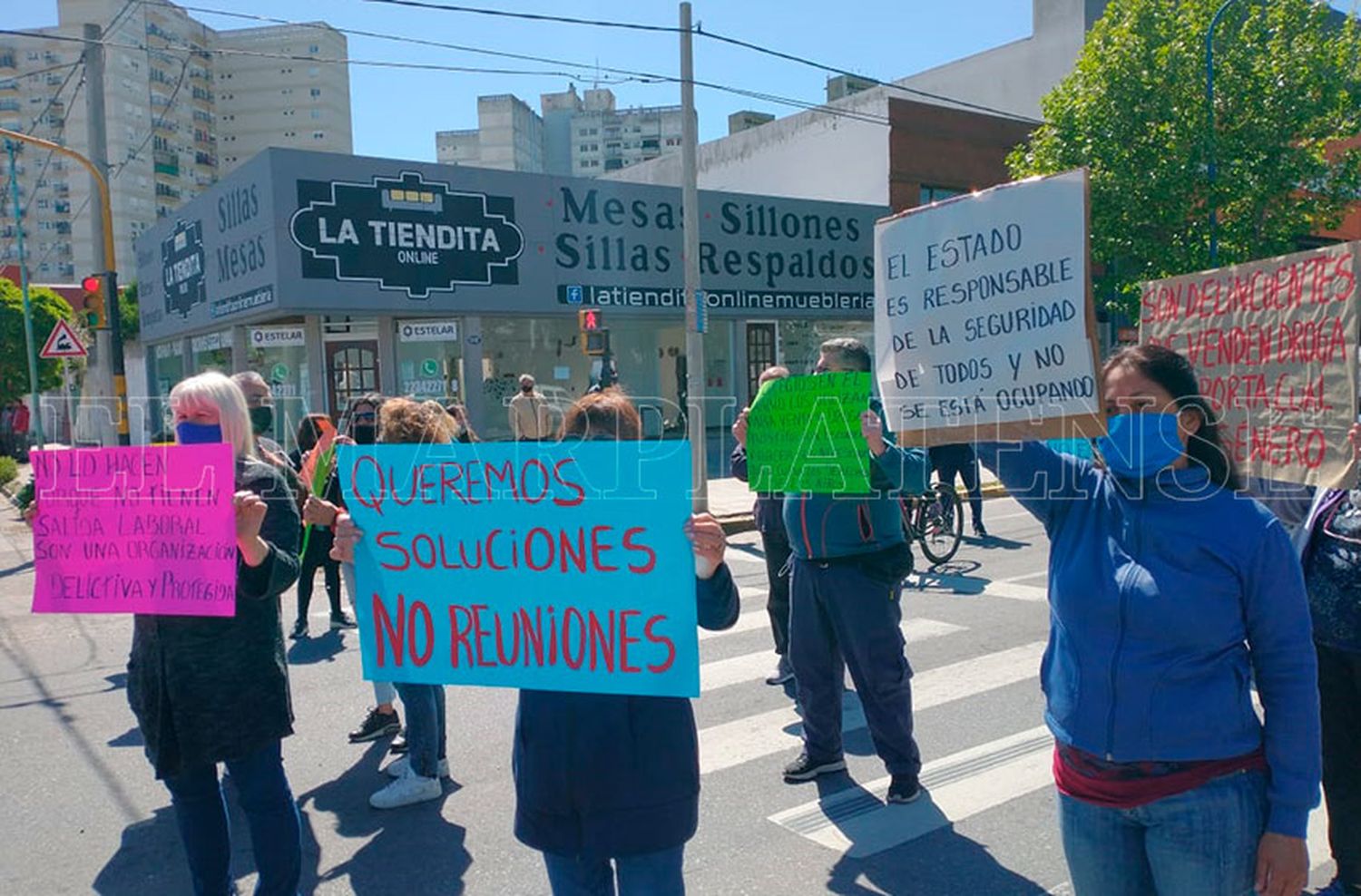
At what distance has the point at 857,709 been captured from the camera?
5.98m

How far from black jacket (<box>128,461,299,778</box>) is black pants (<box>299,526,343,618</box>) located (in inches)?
180

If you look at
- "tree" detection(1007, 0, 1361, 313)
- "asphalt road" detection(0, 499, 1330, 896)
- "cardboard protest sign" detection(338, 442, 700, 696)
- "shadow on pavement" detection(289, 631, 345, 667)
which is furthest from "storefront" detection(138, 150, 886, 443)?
"cardboard protest sign" detection(338, 442, 700, 696)

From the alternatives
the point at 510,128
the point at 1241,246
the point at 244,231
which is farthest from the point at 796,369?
the point at 510,128

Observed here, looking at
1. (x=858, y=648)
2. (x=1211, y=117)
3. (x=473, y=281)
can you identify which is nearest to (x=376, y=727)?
(x=858, y=648)

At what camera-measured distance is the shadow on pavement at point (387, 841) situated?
3939 millimetres

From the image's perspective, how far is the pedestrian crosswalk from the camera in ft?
14.1

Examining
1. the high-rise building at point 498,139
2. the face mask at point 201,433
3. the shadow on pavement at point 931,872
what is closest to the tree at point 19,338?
the face mask at point 201,433

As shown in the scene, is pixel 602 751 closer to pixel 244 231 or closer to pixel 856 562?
pixel 856 562

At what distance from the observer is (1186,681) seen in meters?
2.22

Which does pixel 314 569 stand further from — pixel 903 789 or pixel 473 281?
pixel 473 281

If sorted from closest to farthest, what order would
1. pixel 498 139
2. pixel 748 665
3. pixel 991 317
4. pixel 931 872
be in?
pixel 991 317 → pixel 931 872 → pixel 748 665 → pixel 498 139

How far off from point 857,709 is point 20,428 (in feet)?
113

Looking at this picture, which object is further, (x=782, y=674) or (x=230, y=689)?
(x=782, y=674)

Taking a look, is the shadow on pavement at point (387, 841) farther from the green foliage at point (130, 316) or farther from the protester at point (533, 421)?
the green foliage at point (130, 316)
